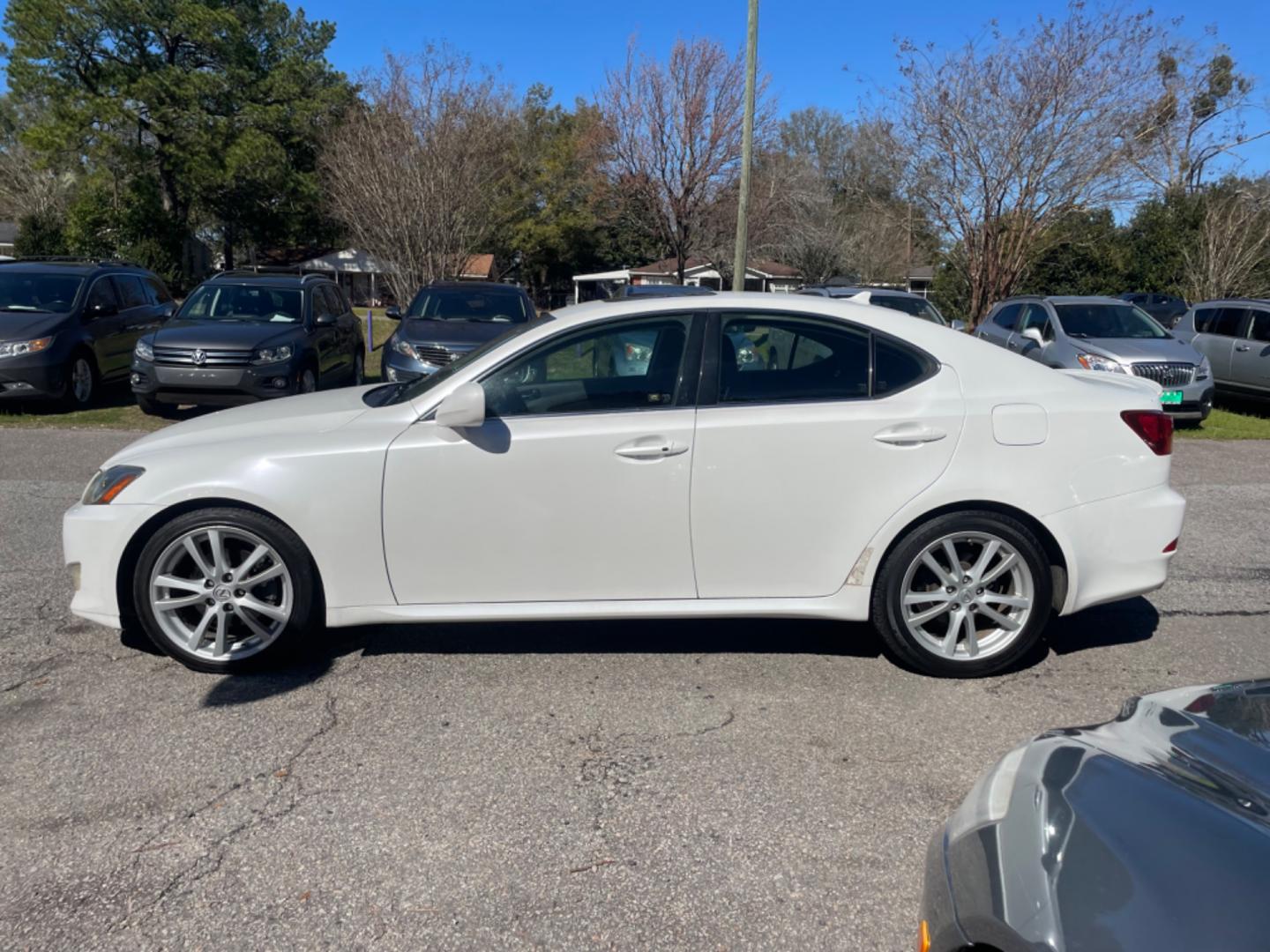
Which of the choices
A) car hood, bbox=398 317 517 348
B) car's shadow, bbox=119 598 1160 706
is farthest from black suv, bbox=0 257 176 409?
car's shadow, bbox=119 598 1160 706

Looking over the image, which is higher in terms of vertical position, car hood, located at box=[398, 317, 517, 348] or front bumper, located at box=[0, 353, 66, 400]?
car hood, located at box=[398, 317, 517, 348]

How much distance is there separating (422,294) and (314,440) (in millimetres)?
9589

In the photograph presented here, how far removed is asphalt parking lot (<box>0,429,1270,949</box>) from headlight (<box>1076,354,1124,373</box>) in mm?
7799

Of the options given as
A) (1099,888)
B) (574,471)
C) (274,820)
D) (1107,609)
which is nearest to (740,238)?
(1107,609)

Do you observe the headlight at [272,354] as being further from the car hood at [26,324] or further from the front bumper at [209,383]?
the car hood at [26,324]

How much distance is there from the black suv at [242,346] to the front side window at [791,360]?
7.69 m

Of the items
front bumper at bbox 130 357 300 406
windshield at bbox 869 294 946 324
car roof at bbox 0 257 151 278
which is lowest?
front bumper at bbox 130 357 300 406

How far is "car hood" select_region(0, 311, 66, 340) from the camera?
11.4 m

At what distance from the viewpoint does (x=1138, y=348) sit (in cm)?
1279

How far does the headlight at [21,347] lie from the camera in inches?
445

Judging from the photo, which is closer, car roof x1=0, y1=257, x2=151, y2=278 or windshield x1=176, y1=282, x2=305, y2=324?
windshield x1=176, y1=282, x2=305, y2=324

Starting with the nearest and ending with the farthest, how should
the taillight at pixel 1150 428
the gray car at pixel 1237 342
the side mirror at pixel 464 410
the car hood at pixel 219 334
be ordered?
the side mirror at pixel 464 410, the taillight at pixel 1150 428, the car hood at pixel 219 334, the gray car at pixel 1237 342

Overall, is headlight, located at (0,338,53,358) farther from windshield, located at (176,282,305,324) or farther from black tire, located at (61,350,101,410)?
windshield, located at (176,282,305,324)

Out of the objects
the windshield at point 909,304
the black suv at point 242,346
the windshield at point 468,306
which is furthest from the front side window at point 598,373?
the windshield at point 909,304
